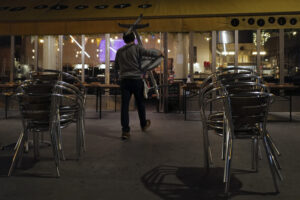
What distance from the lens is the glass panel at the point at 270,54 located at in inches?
372

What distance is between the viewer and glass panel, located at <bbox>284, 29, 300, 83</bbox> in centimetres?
935

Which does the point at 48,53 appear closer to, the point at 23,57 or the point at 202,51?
the point at 23,57

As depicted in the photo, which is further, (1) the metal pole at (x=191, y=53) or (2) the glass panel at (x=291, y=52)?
(1) the metal pole at (x=191, y=53)

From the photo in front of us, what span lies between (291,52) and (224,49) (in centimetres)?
217

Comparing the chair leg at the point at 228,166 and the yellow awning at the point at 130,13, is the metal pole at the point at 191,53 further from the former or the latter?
the chair leg at the point at 228,166

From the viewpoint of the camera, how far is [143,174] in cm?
287

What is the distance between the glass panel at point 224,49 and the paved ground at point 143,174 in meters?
5.43

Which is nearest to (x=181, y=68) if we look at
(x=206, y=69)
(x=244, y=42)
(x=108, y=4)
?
(x=206, y=69)

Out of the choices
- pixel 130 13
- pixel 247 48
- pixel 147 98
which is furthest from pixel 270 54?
pixel 130 13

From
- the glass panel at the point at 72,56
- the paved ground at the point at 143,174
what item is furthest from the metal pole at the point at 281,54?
the glass panel at the point at 72,56

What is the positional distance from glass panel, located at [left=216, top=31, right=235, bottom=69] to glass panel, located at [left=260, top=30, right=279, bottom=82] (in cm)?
100

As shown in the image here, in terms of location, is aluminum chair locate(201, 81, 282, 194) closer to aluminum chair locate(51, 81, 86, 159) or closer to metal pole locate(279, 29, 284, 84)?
aluminum chair locate(51, 81, 86, 159)

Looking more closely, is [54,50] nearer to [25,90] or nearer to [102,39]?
[102,39]

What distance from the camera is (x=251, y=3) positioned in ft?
18.5
